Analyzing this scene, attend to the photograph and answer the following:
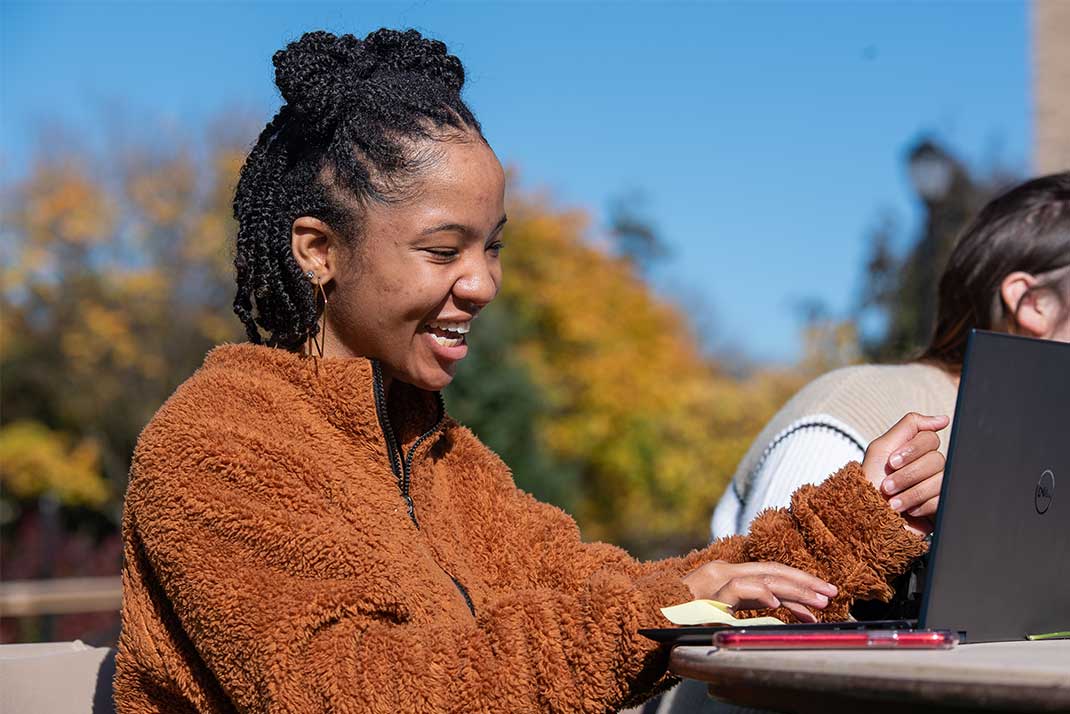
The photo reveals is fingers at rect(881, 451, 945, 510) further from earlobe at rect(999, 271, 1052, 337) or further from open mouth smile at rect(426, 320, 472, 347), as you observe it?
earlobe at rect(999, 271, 1052, 337)

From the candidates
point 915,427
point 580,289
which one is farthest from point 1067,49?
point 915,427

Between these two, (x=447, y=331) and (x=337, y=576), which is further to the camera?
(x=447, y=331)

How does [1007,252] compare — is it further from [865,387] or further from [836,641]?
[836,641]

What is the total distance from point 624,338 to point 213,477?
18889 mm

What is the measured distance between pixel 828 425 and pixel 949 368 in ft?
1.48

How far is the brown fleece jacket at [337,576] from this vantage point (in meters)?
1.65

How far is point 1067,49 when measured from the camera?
1191 centimetres

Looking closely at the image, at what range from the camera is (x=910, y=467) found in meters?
1.91

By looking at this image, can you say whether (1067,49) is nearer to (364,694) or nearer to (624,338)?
(624,338)

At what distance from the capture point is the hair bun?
2.15m

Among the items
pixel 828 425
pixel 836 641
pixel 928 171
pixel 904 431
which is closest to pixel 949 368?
pixel 828 425

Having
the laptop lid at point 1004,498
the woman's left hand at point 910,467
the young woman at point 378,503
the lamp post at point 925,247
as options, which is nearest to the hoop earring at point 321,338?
the young woman at point 378,503

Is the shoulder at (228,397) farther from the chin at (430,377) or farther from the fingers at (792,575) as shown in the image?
→ the fingers at (792,575)

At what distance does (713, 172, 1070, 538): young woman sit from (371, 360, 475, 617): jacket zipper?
95cm
